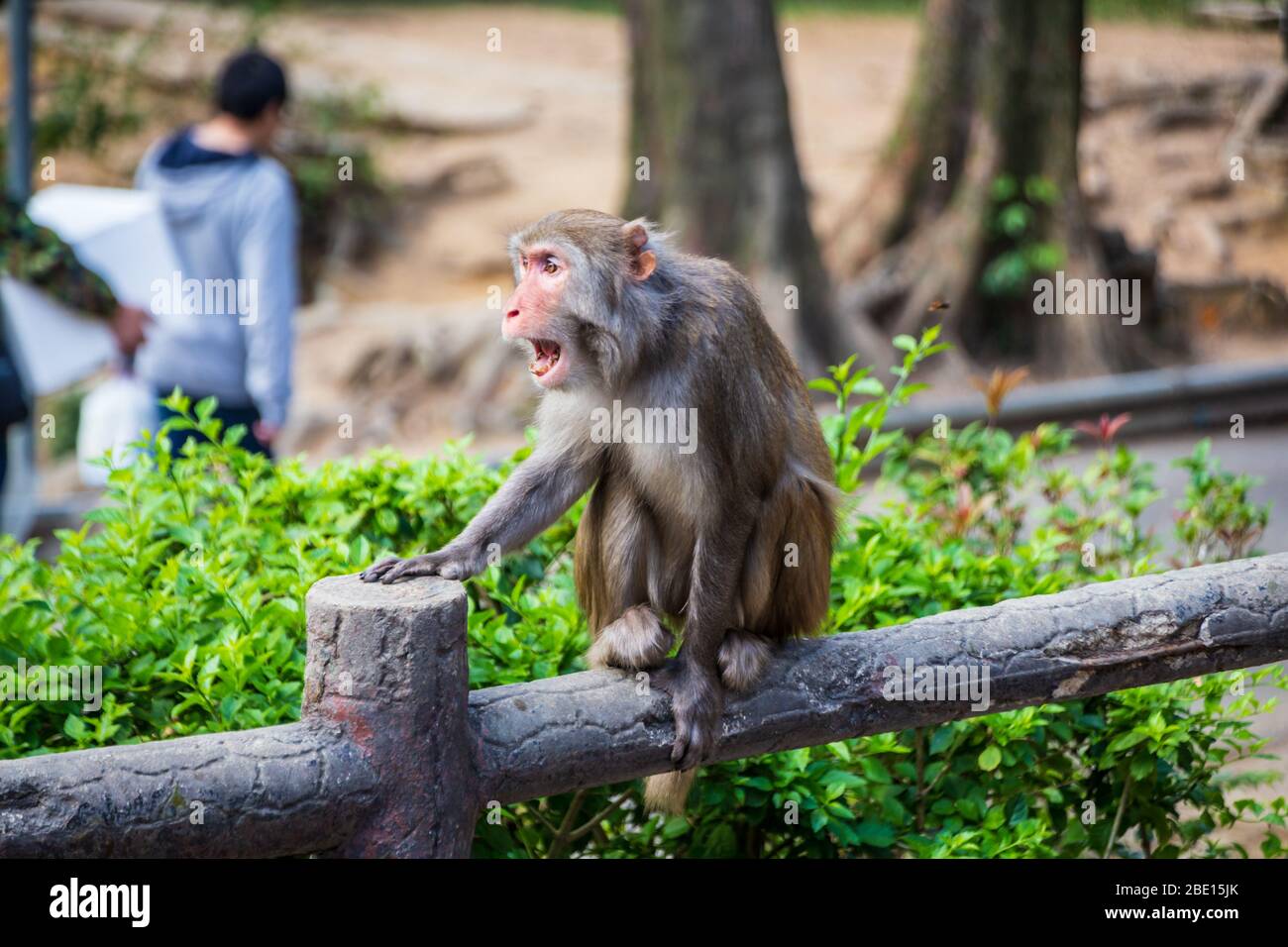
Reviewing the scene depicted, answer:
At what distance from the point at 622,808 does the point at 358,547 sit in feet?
3.21

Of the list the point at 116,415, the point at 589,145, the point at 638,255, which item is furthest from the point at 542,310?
the point at 589,145

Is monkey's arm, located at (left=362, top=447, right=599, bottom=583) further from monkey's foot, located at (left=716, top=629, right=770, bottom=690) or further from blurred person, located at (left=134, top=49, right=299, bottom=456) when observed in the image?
blurred person, located at (left=134, top=49, right=299, bottom=456)

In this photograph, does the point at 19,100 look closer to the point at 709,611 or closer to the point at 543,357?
the point at 543,357

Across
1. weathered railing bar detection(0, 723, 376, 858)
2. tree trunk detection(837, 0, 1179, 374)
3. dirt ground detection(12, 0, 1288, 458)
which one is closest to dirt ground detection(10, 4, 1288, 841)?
dirt ground detection(12, 0, 1288, 458)

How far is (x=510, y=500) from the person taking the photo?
3783 millimetres

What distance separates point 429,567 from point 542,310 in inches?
26.6

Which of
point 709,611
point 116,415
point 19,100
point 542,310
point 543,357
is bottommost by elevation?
point 709,611

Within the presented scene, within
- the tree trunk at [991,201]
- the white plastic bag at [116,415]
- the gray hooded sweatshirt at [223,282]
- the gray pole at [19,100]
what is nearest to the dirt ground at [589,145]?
the tree trunk at [991,201]

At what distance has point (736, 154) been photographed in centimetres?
1059

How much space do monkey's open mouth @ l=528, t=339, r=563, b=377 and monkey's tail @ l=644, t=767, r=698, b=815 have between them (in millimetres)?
1004

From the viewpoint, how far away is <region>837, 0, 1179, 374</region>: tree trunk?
36.8ft

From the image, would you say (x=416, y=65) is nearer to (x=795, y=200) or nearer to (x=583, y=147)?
(x=583, y=147)

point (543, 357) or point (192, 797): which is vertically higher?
point (543, 357)

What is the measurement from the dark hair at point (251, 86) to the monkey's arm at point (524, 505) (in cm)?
312
